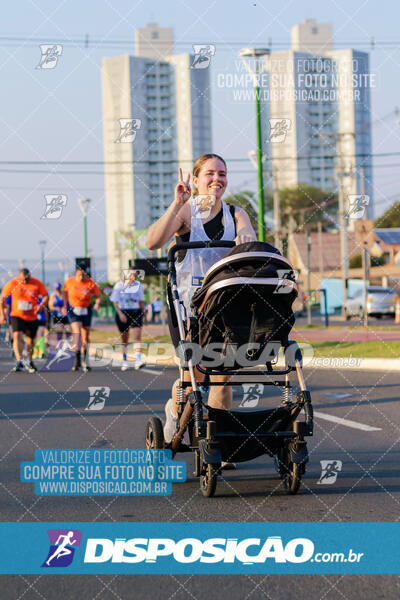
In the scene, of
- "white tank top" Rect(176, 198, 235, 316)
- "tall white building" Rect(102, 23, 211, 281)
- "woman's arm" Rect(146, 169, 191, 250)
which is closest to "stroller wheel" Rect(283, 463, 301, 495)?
"white tank top" Rect(176, 198, 235, 316)

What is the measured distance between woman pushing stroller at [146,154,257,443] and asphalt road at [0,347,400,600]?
0.59 metres

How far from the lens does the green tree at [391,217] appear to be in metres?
90.4

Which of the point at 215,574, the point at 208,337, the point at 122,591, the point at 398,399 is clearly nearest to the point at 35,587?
the point at 122,591

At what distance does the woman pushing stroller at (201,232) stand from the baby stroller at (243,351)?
328 millimetres

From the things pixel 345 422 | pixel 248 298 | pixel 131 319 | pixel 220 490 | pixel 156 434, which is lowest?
pixel 345 422

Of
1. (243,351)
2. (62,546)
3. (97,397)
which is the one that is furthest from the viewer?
(97,397)

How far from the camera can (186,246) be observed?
5387 mm

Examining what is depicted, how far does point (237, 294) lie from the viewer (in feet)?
16.4

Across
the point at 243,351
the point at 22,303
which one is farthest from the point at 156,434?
the point at 22,303

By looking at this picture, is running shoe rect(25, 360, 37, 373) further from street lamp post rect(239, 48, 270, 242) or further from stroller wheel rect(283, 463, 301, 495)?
stroller wheel rect(283, 463, 301, 495)

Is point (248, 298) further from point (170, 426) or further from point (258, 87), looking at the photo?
point (258, 87)

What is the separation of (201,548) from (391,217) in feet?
303

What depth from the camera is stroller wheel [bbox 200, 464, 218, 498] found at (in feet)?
16.4

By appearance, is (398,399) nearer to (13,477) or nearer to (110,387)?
(110,387)
